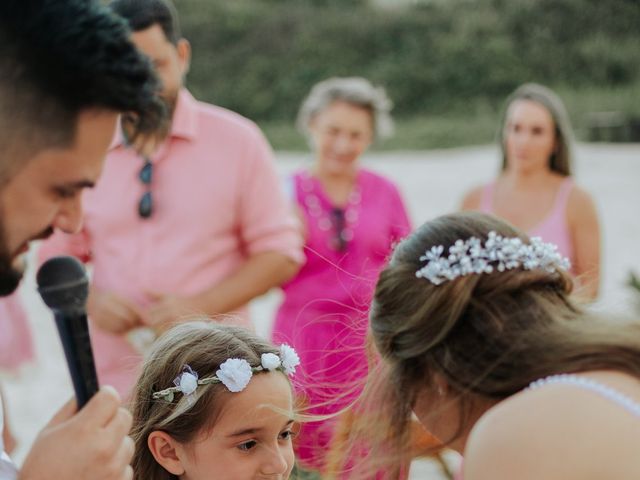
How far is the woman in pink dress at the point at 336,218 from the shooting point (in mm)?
4090

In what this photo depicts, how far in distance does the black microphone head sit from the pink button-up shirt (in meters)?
1.96

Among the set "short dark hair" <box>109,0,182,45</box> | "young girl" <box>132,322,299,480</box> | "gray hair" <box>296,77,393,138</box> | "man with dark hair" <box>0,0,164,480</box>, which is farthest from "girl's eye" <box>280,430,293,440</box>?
"gray hair" <box>296,77,393,138</box>

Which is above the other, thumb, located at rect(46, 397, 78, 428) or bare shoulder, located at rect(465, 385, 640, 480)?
thumb, located at rect(46, 397, 78, 428)

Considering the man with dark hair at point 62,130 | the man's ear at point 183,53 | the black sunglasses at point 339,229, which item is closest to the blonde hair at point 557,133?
the black sunglasses at point 339,229

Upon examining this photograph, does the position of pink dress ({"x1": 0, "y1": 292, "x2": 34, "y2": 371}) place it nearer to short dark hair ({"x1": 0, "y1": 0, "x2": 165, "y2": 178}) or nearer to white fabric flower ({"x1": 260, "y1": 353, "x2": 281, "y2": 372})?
white fabric flower ({"x1": 260, "y1": 353, "x2": 281, "y2": 372})

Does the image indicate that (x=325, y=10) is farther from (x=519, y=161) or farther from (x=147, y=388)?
(x=147, y=388)

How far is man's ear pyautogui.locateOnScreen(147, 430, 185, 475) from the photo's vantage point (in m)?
2.48

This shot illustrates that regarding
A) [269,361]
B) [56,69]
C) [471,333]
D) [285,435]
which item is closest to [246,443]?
[285,435]

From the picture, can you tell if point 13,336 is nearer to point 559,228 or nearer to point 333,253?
point 333,253

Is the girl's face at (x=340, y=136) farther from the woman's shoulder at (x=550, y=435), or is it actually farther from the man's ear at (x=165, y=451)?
the woman's shoulder at (x=550, y=435)

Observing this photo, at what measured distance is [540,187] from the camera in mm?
4723

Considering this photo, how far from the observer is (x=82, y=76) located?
1.40 meters

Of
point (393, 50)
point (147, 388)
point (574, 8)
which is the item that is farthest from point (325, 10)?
point (147, 388)

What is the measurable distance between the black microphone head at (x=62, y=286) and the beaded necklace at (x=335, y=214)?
9.72ft
